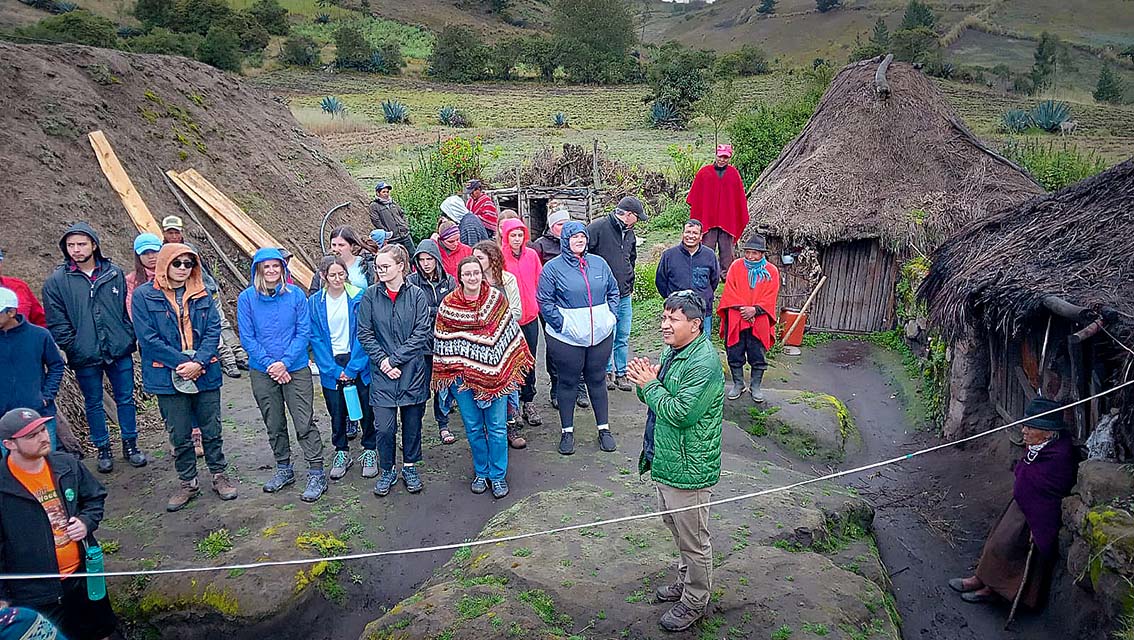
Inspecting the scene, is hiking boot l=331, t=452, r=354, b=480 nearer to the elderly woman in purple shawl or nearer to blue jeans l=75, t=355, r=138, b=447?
blue jeans l=75, t=355, r=138, b=447

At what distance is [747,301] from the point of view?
7.78 metres

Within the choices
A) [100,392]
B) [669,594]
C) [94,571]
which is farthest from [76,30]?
[669,594]

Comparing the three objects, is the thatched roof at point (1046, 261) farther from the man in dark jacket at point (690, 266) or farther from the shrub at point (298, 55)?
the shrub at point (298, 55)

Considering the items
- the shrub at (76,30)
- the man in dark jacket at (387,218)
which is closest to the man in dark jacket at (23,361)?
Answer: the man in dark jacket at (387,218)

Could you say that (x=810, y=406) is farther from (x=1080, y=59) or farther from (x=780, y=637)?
(x=1080, y=59)

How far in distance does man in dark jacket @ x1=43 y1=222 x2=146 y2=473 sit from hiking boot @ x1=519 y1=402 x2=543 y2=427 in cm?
336

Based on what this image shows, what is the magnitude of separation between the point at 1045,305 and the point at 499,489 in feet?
14.1

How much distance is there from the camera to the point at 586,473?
618 centimetres

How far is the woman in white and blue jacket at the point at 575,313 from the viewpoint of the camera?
614 centimetres

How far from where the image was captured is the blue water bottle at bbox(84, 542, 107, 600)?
4.00m

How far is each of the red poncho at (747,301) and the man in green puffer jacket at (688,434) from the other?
384 centimetres

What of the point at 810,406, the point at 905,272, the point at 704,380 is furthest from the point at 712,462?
the point at 905,272

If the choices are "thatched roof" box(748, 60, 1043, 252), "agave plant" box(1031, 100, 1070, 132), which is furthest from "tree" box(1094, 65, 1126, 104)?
"thatched roof" box(748, 60, 1043, 252)

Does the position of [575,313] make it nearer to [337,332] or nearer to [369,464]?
[337,332]
